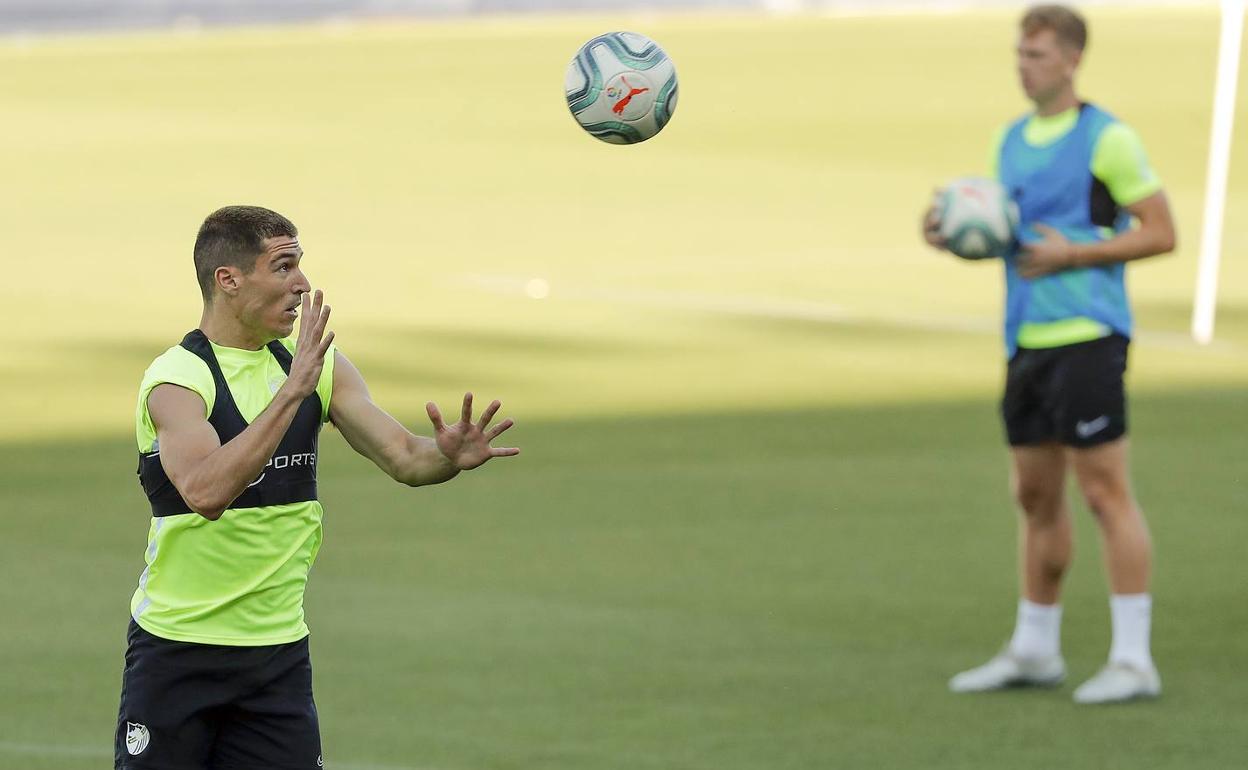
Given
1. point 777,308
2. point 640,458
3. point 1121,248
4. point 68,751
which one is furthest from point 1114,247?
point 777,308

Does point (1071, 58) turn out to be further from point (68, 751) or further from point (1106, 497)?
point (68, 751)

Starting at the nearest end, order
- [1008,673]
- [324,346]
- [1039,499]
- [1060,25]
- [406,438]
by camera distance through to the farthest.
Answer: [324,346]
[406,438]
[1060,25]
[1039,499]
[1008,673]

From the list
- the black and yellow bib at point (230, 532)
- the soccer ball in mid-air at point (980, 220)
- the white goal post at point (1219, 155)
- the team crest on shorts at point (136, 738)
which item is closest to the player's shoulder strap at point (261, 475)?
the black and yellow bib at point (230, 532)

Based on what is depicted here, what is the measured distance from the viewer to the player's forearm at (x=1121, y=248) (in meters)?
8.89

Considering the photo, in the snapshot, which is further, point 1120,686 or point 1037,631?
point 1037,631

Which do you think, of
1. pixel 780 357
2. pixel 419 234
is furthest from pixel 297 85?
pixel 780 357

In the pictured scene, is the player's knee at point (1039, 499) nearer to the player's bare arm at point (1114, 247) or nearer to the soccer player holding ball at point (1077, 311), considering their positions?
the soccer player holding ball at point (1077, 311)

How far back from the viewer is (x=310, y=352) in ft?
19.0

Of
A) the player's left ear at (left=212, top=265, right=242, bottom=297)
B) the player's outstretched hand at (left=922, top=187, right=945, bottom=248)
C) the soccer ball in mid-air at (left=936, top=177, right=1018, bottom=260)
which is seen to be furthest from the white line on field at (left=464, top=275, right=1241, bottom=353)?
the player's left ear at (left=212, top=265, right=242, bottom=297)

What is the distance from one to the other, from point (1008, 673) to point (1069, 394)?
3.71ft

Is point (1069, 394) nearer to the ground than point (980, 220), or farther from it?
nearer to the ground

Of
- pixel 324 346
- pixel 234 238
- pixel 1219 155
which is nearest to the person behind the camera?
pixel 324 346

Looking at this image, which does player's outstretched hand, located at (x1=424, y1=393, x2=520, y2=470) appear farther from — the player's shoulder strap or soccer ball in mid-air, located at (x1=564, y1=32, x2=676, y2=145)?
soccer ball in mid-air, located at (x1=564, y1=32, x2=676, y2=145)

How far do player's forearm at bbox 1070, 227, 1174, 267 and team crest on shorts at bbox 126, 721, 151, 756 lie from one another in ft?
13.7
